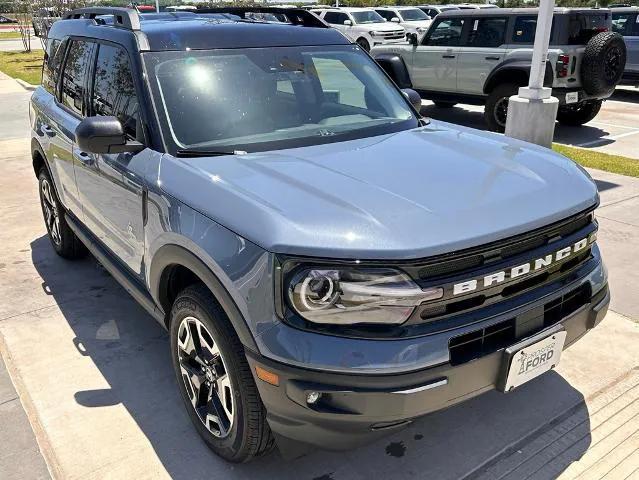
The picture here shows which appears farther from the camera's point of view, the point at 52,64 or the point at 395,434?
the point at 52,64

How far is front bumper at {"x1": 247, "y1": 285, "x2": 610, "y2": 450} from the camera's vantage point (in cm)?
201

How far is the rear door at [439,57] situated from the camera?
1036cm

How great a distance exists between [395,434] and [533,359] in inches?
32.7

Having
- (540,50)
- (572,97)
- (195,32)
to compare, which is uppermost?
(195,32)

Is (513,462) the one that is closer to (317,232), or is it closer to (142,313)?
(317,232)

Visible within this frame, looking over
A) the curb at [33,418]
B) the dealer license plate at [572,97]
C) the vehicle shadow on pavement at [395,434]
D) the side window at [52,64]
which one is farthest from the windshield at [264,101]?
the dealer license plate at [572,97]

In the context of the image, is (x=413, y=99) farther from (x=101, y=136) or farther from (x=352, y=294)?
(x=352, y=294)

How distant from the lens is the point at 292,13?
13.7ft

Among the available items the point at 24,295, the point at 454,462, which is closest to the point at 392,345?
the point at 454,462

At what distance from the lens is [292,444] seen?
2.22 metres

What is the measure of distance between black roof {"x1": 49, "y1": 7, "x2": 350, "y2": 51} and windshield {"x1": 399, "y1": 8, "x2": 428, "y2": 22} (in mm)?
19878

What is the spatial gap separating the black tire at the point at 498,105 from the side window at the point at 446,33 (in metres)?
1.34

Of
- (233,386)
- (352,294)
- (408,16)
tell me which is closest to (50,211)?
(233,386)

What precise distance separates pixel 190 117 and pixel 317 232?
1.19 metres
